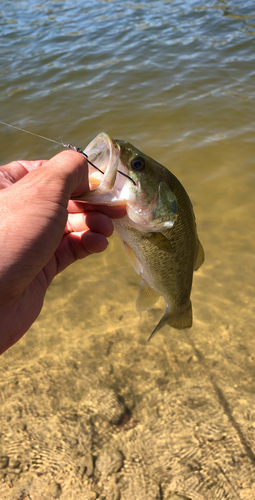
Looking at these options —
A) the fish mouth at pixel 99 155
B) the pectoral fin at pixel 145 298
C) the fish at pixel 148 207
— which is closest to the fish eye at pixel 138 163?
the fish at pixel 148 207

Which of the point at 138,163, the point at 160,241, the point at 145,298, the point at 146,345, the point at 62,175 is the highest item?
the point at 62,175

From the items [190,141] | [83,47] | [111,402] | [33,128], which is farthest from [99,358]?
[83,47]

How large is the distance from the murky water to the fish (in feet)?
4.27

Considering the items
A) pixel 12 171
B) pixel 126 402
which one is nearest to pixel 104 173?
pixel 12 171

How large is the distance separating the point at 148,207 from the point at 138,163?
0.28 m

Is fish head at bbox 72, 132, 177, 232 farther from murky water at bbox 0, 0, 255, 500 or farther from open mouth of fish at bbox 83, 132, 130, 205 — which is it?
murky water at bbox 0, 0, 255, 500

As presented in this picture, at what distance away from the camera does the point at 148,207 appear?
230cm

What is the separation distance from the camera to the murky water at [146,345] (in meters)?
2.87

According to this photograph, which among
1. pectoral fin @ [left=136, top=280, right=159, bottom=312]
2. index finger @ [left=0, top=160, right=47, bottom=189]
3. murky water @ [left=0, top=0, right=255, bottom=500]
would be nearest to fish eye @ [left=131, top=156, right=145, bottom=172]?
index finger @ [left=0, top=160, right=47, bottom=189]

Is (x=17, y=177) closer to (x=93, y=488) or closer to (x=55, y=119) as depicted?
(x=93, y=488)

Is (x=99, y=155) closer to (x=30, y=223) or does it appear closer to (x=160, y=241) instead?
(x=160, y=241)

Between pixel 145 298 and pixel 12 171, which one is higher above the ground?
pixel 12 171

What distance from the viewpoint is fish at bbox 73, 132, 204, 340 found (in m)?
2.21

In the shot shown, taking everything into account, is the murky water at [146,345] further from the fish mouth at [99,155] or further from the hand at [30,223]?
the fish mouth at [99,155]
